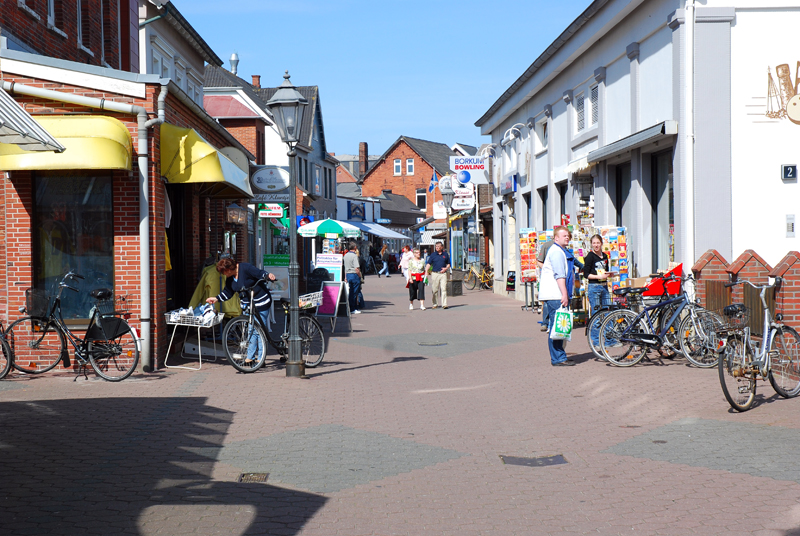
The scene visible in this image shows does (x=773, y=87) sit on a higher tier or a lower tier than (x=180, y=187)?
higher

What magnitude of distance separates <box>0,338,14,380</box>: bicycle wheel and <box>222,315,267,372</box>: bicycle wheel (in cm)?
260

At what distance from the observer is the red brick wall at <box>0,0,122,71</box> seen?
1226cm

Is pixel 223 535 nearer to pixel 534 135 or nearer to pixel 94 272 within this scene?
pixel 94 272

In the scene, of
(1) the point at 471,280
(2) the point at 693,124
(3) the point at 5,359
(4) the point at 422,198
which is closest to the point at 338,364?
(3) the point at 5,359

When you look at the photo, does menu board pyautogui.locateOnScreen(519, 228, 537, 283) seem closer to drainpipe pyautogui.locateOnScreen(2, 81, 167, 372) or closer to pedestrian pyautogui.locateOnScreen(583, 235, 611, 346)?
pedestrian pyautogui.locateOnScreen(583, 235, 611, 346)

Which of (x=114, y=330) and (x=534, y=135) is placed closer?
(x=114, y=330)

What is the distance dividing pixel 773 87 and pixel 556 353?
5.33 meters

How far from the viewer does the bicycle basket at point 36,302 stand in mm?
10641

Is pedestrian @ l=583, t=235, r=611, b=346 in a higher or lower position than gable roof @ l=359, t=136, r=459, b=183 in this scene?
lower

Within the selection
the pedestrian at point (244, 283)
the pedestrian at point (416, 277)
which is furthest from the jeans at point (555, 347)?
the pedestrian at point (416, 277)

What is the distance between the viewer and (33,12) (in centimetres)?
1285

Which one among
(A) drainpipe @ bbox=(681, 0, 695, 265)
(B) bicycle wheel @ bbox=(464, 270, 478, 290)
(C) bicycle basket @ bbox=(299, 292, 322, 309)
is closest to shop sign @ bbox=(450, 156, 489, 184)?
(B) bicycle wheel @ bbox=(464, 270, 478, 290)

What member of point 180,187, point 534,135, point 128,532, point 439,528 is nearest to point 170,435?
point 128,532

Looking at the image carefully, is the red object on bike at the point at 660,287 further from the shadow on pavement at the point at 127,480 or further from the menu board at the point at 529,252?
the menu board at the point at 529,252
